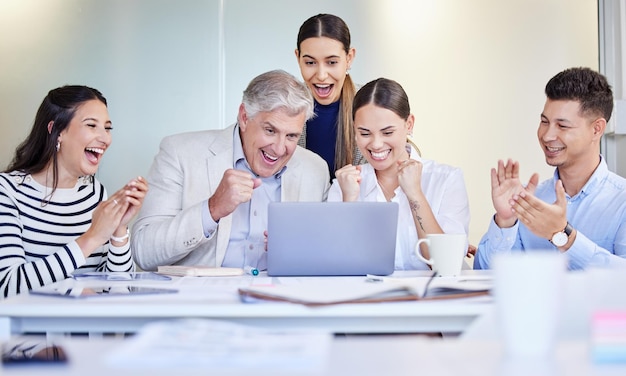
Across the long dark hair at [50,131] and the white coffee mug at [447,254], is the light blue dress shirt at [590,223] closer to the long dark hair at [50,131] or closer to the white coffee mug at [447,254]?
the white coffee mug at [447,254]

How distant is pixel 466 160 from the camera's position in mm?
4145

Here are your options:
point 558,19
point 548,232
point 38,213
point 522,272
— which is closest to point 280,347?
point 522,272

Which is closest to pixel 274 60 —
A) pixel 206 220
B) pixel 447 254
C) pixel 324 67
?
pixel 324 67

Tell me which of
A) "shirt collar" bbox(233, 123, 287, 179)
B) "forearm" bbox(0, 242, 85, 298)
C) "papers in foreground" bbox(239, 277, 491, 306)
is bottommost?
"forearm" bbox(0, 242, 85, 298)

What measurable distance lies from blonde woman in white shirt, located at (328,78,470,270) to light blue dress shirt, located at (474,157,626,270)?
0.21 m

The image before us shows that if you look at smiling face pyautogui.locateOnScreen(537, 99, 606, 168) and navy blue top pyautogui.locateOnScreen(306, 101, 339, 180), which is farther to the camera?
navy blue top pyautogui.locateOnScreen(306, 101, 339, 180)

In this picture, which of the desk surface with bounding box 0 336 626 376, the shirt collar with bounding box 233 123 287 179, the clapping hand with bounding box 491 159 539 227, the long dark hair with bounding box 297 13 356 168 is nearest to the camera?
the desk surface with bounding box 0 336 626 376

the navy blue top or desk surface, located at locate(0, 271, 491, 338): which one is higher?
the navy blue top

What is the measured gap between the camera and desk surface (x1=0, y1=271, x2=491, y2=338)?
1304mm

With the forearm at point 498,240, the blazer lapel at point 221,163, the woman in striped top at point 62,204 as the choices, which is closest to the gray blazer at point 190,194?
the blazer lapel at point 221,163

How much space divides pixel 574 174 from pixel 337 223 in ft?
3.84

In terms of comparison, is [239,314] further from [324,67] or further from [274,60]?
[274,60]

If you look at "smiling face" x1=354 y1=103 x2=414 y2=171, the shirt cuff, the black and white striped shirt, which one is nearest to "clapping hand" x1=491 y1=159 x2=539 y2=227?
"smiling face" x1=354 y1=103 x2=414 y2=171

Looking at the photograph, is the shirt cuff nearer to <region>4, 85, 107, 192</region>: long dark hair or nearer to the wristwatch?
<region>4, 85, 107, 192</region>: long dark hair
